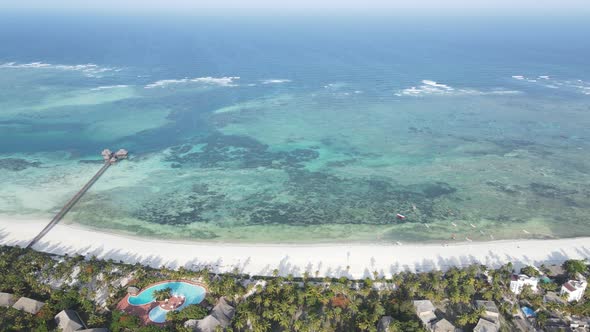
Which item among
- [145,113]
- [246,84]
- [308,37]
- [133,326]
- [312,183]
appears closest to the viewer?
[133,326]

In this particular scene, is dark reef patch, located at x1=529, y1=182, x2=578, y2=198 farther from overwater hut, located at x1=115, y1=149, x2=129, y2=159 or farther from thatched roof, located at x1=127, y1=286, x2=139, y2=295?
overwater hut, located at x1=115, y1=149, x2=129, y2=159

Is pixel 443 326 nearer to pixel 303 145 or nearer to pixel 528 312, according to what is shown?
pixel 528 312

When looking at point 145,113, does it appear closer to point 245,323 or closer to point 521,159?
point 245,323

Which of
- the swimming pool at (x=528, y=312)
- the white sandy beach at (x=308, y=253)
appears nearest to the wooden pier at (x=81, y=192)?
the white sandy beach at (x=308, y=253)

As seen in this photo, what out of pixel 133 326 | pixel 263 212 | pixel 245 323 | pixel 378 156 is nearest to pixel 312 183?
pixel 263 212

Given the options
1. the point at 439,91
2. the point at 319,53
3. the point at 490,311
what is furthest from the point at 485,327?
the point at 319,53

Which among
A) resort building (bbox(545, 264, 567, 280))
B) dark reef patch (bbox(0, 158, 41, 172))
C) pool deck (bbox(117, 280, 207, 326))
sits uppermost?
resort building (bbox(545, 264, 567, 280))

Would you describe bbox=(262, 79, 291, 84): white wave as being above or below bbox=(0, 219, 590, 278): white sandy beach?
above

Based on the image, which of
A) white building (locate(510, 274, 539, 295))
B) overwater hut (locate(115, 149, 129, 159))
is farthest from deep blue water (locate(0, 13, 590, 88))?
white building (locate(510, 274, 539, 295))
